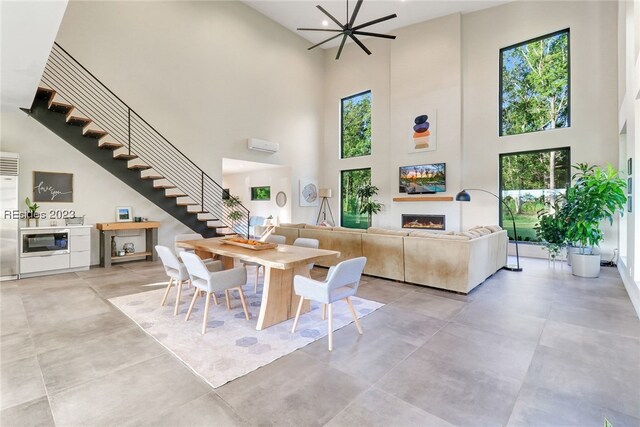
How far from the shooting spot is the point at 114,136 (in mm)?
6453

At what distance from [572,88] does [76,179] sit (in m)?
10.6

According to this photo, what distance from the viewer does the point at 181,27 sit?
7391 mm

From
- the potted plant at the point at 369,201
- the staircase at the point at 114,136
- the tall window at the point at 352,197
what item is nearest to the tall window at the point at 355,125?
the tall window at the point at 352,197

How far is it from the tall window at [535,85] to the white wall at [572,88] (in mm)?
172

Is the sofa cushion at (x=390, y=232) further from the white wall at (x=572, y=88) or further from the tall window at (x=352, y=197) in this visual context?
the tall window at (x=352, y=197)

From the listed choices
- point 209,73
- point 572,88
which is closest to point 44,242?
point 209,73

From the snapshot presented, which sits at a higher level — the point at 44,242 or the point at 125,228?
the point at 125,228

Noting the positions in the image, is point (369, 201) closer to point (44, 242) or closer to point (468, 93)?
point (468, 93)

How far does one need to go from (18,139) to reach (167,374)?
571cm

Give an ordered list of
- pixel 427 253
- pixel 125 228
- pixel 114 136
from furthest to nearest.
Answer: pixel 114 136 < pixel 125 228 < pixel 427 253

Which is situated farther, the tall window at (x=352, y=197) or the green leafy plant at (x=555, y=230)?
the tall window at (x=352, y=197)

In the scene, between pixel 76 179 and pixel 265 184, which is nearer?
pixel 76 179

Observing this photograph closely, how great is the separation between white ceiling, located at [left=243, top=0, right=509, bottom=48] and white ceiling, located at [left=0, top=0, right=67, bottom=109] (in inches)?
247

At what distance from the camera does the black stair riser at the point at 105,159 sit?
530 centimetres
